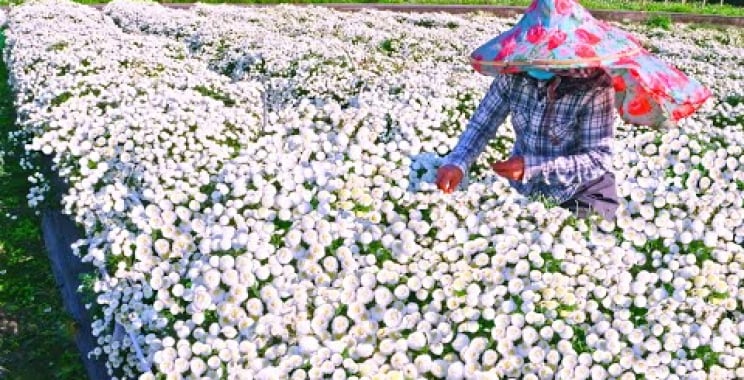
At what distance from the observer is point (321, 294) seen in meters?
3.04

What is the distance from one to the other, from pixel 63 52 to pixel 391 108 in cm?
483

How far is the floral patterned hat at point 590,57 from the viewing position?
3430 millimetres

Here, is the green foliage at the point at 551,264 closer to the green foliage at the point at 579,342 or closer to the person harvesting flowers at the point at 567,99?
the green foliage at the point at 579,342

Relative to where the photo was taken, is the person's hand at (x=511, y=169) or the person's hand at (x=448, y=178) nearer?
the person's hand at (x=511, y=169)

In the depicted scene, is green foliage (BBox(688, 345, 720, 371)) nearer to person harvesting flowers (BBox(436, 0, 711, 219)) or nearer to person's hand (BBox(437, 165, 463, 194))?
person harvesting flowers (BBox(436, 0, 711, 219))

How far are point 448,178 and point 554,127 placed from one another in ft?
2.16

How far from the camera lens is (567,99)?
391 centimetres

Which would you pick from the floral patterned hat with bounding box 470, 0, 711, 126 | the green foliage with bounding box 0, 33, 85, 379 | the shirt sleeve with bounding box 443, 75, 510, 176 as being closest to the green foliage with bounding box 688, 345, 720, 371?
the floral patterned hat with bounding box 470, 0, 711, 126

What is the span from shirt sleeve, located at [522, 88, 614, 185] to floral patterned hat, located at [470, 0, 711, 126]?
8.1 inches

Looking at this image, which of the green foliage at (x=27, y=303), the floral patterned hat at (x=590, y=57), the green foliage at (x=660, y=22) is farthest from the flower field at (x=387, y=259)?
the green foliage at (x=660, y=22)

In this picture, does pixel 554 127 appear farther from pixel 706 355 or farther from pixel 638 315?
pixel 706 355

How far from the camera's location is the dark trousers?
386 centimetres

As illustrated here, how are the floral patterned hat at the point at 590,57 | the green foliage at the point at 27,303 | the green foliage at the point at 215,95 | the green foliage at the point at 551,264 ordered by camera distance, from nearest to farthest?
the green foliage at the point at 551,264
the floral patterned hat at the point at 590,57
the green foliage at the point at 27,303
the green foliage at the point at 215,95

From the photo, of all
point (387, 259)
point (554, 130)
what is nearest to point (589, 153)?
point (554, 130)
